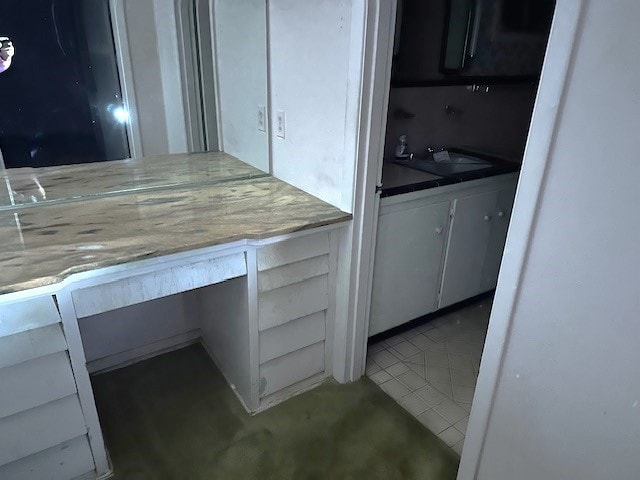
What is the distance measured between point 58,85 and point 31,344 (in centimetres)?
77

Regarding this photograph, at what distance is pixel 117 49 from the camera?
1.42 meters

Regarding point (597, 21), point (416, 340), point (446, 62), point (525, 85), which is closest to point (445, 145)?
point (446, 62)

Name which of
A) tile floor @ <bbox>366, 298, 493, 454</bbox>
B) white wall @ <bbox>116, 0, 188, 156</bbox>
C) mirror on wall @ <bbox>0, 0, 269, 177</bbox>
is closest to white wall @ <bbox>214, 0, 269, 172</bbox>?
mirror on wall @ <bbox>0, 0, 269, 177</bbox>

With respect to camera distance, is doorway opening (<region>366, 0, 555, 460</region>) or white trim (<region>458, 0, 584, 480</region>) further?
doorway opening (<region>366, 0, 555, 460</region>)

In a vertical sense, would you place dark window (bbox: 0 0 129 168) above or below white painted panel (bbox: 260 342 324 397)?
above

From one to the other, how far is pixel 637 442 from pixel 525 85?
252 centimetres

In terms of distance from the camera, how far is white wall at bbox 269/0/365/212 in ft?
4.74

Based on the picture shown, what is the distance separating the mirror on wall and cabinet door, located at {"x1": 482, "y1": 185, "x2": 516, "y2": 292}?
1302 mm

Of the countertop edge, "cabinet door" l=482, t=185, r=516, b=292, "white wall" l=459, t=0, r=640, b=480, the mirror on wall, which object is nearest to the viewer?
"white wall" l=459, t=0, r=640, b=480

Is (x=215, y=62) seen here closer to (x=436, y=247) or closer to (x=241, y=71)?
(x=241, y=71)

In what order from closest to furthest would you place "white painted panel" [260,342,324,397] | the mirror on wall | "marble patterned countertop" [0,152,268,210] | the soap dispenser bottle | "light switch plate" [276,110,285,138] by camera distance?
1. the mirror on wall
2. "marble patterned countertop" [0,152,268,210]
3. "white painted panel" [260,342,324,397]
4. "light switch plate" [276,110,285,138]
5. the soap dispenser bottle

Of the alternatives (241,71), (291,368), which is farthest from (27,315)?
(241,71)

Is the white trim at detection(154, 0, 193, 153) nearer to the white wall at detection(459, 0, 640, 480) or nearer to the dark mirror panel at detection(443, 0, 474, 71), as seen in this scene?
the white wall at detection(459, 0, 640, 480)

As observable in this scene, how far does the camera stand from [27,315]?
3.73ft
